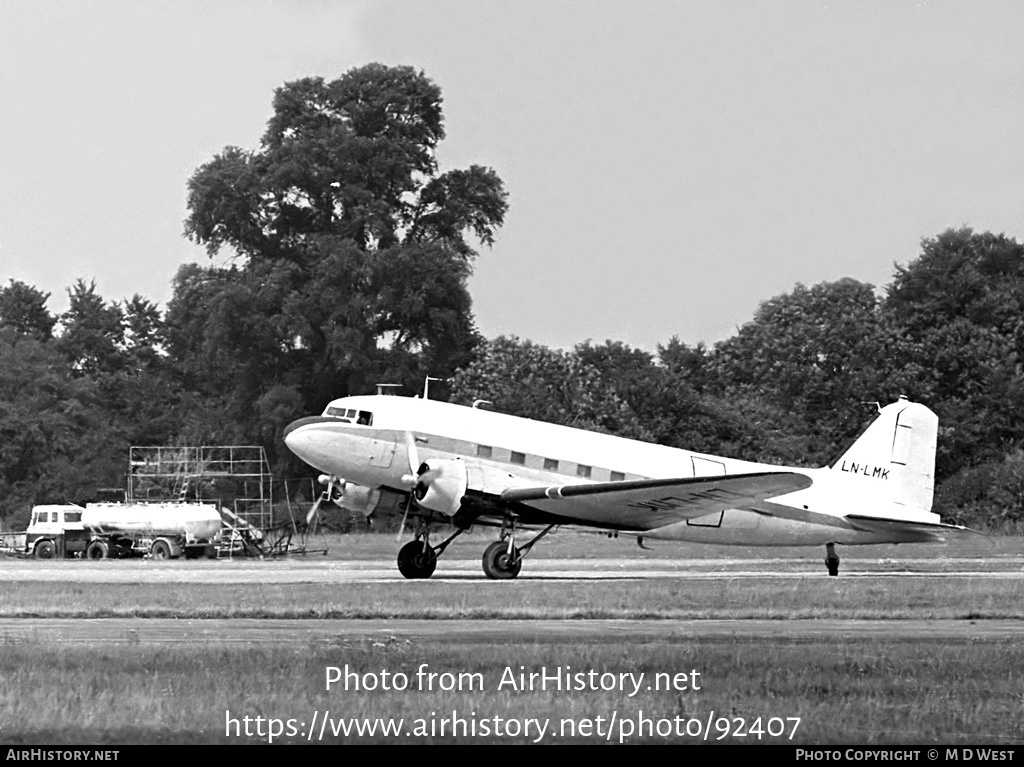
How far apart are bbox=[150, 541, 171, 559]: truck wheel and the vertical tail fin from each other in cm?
2559

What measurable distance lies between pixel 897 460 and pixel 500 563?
10.1 m

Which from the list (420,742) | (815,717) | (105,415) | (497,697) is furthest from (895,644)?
(105,415)

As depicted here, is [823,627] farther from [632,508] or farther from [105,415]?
[105,415]

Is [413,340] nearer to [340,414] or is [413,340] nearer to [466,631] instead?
[340,414]

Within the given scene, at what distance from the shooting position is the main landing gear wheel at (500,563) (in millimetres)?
29875

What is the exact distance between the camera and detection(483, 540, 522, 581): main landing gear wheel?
29.9 meters

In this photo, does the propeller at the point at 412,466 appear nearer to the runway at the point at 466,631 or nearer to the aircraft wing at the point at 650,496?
the aircraft wing at the point at 650,496

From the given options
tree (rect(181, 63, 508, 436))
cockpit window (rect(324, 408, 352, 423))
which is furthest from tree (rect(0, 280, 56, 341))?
cockpit window (rect(324, 408, 352, 423))

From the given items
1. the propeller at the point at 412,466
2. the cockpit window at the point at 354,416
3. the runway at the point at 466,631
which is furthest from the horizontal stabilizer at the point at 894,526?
the runway at the point at 466,631

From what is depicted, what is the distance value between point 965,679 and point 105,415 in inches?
3047

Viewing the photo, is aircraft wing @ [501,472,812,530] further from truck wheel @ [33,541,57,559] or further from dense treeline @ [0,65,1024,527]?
dense treeline @ [0,65,1024,527]

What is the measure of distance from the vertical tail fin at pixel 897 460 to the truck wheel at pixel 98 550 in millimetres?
28644

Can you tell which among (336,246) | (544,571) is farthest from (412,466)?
(336,246)

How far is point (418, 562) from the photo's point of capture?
3036cm
